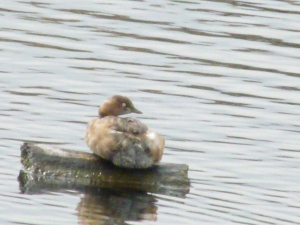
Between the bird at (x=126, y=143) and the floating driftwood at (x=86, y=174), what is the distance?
101 mm

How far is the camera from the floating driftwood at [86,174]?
10398mm

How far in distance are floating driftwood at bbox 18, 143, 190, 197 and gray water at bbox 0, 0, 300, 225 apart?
0.58 feet

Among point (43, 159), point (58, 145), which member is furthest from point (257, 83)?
point (43, 159)

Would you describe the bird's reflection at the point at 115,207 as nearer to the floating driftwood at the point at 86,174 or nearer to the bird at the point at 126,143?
the floating driftwood at the point at 86,174

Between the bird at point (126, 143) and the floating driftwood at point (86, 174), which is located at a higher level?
the bird at point (126, 143)

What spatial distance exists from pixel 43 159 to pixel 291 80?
19.7 ft

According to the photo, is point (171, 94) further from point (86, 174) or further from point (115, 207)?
point (115, 207)

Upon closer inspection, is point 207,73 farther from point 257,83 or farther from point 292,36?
point 292,36

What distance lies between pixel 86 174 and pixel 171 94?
14.1 feet

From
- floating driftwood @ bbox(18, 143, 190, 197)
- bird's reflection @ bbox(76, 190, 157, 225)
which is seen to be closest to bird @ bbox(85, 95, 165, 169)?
floating driftwood @ bbox(18, 143, 190, 197)

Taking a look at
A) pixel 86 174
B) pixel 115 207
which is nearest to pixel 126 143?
pixel 86 174

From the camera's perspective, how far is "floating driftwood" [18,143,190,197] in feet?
34.1

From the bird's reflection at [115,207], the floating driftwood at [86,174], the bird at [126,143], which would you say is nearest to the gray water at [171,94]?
the bird's reflection at [115,207]

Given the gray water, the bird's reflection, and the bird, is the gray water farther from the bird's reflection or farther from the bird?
the bird
